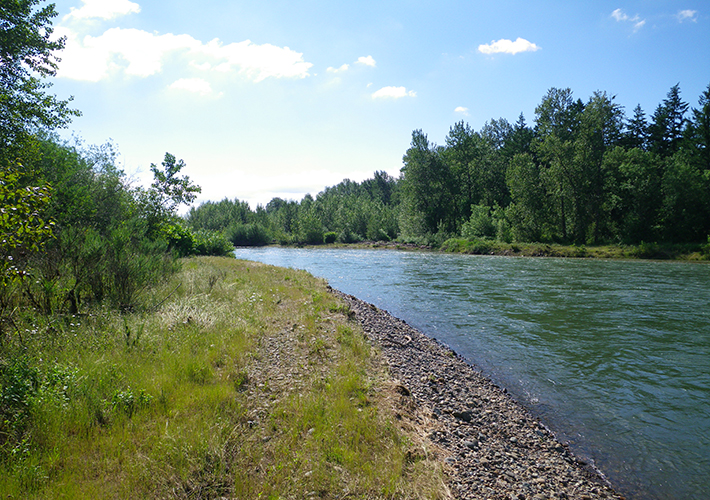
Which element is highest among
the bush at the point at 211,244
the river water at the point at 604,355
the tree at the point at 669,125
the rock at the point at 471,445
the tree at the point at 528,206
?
the tree at the point at 669,125

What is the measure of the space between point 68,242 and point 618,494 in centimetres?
1322

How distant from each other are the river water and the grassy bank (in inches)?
147

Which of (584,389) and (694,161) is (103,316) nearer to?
(584,389)

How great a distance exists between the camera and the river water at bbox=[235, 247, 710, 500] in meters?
6.29

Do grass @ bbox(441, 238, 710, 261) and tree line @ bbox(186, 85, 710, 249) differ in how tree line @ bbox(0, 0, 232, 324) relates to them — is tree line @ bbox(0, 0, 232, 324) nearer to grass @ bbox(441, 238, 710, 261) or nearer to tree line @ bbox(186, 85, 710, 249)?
grass @ bbox(441, 238, 710, 261)

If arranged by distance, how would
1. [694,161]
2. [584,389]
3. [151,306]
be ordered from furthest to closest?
[694,161], [151,306], [584,389]

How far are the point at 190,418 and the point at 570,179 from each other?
2153 inches

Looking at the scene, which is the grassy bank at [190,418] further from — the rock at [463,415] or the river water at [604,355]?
the river water at [604,355]

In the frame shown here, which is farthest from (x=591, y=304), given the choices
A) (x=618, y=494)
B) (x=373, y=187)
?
(x=373, y=187)

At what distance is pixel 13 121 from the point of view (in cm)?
1306

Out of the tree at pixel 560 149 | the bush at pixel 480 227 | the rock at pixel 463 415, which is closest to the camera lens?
the rock at pixel 463 415

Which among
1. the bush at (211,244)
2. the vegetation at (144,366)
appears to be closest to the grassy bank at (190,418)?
the vegetation at (144,366)

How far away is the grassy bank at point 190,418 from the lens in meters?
4.19

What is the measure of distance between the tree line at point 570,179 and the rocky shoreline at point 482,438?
45.5 meters
